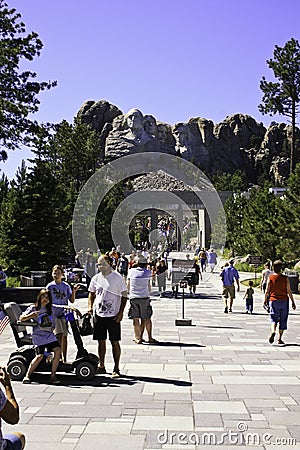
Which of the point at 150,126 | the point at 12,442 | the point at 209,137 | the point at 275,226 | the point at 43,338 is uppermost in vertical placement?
the point at 150,126

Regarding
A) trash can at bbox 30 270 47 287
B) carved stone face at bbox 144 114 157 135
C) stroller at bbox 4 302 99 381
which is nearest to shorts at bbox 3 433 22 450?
stroller at bbox 4 302 99 381

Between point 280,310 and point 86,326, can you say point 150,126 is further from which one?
point 86,326

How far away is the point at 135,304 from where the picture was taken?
37.2 ft

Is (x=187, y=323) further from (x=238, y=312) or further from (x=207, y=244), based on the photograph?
A: (x=207, y=244)

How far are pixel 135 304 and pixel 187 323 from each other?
3.40m

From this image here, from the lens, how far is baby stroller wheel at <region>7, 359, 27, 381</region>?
8195 mm

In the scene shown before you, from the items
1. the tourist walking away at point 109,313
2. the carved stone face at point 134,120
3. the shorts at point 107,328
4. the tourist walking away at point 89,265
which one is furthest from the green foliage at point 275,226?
the carved stone face at point 134,120

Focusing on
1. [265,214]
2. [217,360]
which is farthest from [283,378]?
[265,214]

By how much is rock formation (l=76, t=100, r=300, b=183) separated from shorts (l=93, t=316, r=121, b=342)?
131 metres

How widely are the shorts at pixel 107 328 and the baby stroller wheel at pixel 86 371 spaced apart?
1.69ft
